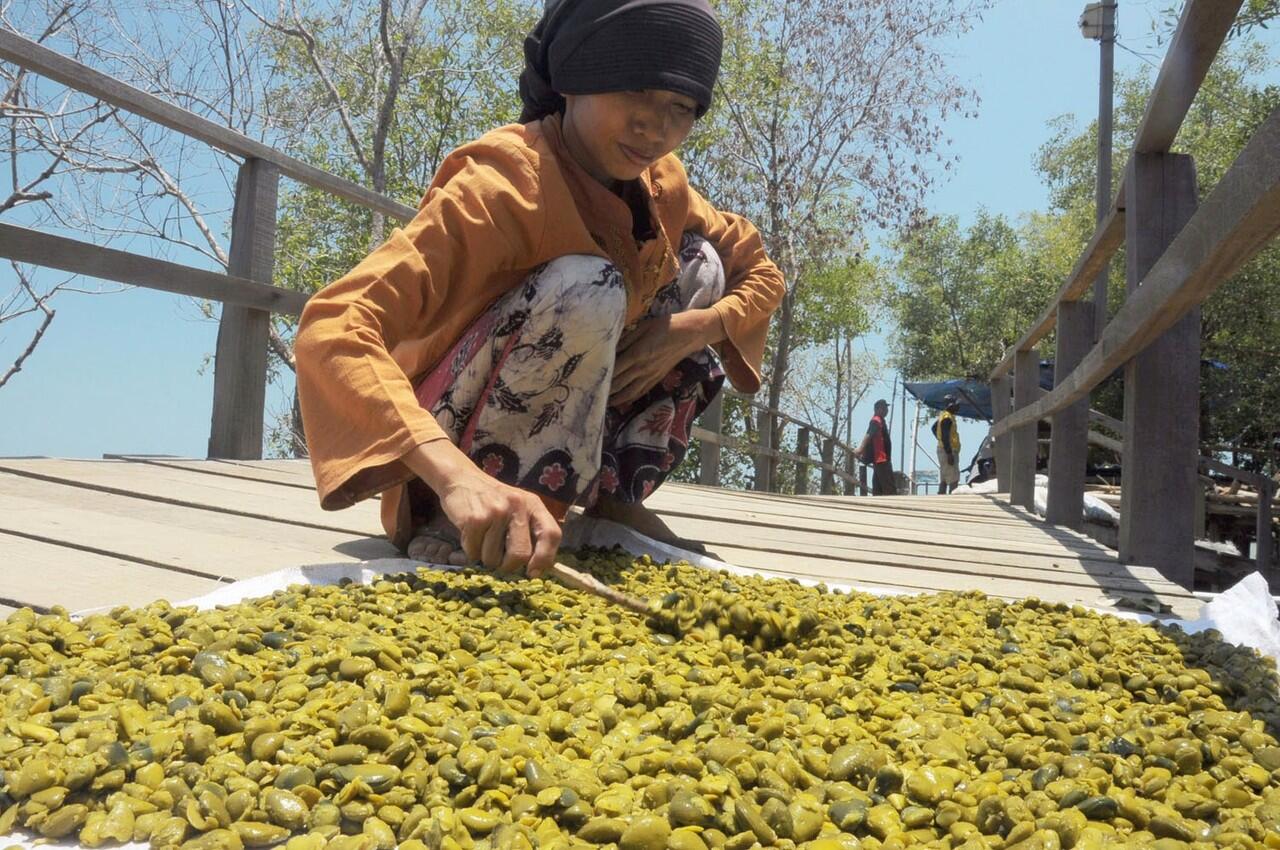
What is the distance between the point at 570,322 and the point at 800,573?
2.70 ft

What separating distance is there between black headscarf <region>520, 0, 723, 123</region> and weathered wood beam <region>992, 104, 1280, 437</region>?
31.9 inches

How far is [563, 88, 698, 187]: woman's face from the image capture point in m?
1.69

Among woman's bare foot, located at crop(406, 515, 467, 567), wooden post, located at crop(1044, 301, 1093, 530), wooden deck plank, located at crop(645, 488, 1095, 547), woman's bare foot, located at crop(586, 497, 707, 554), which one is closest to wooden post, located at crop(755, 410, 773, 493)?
wooden deck plank, located at crop(645, 488, 1095, 547)

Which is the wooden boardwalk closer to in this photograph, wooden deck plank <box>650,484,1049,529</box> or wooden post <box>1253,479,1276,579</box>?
wooden deck plank <box>650,484,1049,529</box>

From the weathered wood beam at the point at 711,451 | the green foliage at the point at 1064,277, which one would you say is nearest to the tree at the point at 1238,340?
the green foliage at the point at 1064,277

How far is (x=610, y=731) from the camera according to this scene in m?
1.07

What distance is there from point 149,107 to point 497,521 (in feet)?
7.73

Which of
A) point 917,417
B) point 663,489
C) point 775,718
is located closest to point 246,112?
point 663,489

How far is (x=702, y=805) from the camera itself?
2.84 ft

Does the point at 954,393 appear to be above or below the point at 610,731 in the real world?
above

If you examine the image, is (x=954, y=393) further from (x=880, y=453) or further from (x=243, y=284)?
(x=243, y=284)

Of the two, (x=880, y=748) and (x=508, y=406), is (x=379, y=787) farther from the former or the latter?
(x=508, y=406)

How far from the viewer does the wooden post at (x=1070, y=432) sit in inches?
125

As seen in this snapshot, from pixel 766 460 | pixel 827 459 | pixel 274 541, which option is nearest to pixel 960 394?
pixel 827 459
